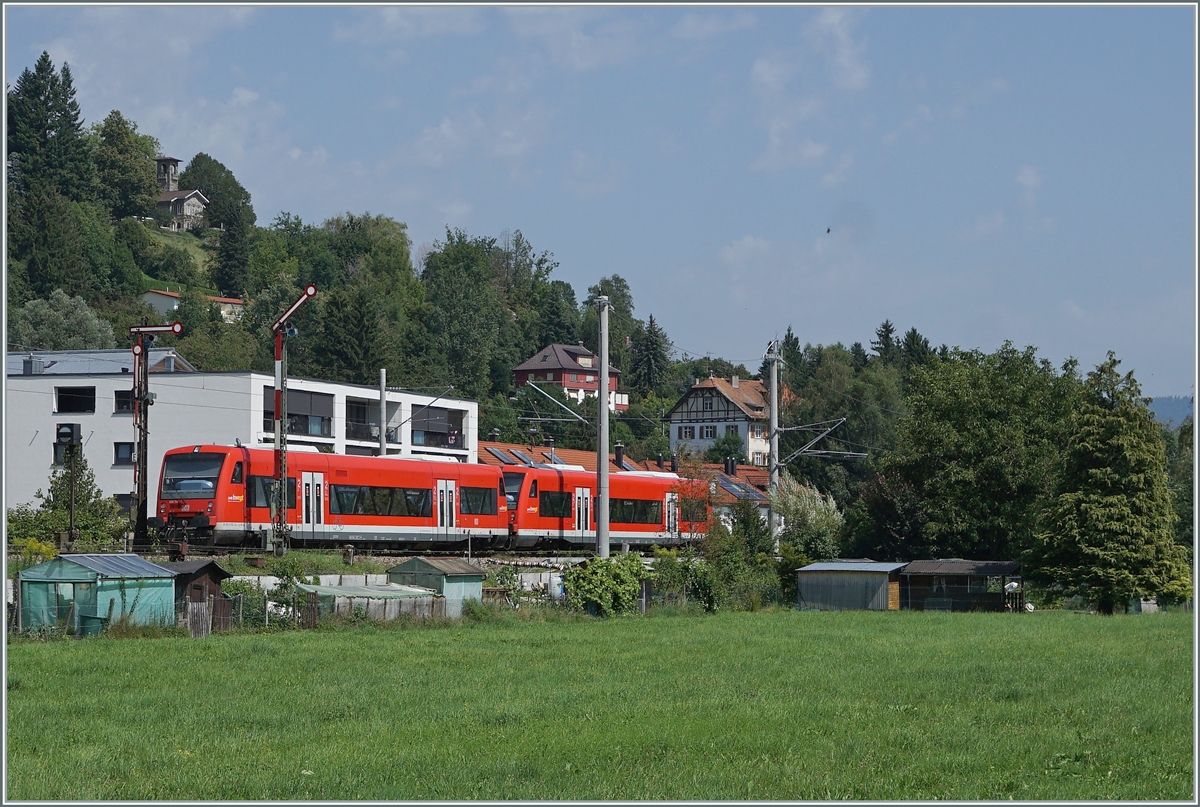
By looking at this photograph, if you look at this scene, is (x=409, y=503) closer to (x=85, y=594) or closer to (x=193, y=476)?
(x=193, y=476)

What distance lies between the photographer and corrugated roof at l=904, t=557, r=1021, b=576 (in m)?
48.1

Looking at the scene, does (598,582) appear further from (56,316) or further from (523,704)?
(56,316)

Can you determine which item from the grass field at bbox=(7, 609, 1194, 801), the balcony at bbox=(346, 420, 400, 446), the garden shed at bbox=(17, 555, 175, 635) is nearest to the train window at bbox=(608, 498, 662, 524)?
the grass field at bbox=(7, 609, 1194, 801)

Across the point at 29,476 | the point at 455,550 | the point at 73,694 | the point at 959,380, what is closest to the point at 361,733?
the point at 73,694

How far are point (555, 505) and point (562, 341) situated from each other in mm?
106618

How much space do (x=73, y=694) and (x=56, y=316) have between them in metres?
84.5

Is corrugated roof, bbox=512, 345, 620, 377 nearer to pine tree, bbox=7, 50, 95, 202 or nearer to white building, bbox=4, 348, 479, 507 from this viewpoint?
pine tree, bbox=7, 50, 95, 202

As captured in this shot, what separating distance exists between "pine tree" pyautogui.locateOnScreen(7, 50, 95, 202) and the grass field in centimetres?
12521

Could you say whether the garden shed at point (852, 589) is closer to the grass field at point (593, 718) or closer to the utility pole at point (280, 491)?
the grass field at point (593, 718)

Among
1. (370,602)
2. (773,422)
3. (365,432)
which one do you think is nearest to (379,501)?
(370,602)

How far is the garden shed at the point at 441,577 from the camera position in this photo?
120ft

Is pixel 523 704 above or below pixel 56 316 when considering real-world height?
below

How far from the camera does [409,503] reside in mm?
44062

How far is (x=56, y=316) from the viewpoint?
98.7 m
